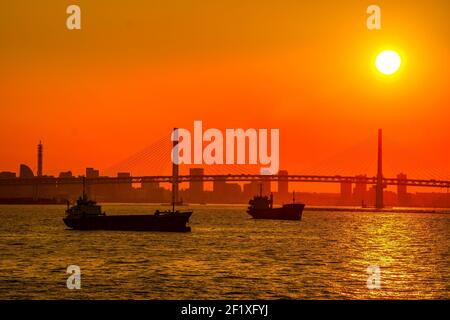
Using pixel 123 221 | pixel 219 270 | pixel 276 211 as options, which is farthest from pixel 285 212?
pixel 219 270

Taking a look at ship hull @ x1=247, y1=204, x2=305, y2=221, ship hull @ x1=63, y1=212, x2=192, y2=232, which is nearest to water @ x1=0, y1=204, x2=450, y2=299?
ship hull @ x1=63, y1=212, x2=192, y2=232

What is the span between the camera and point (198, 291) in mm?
31234

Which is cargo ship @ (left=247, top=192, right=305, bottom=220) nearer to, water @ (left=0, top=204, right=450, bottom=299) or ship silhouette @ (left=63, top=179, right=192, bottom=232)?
ship silhouette @ (left=63, top=179, right=192, bottom=232)

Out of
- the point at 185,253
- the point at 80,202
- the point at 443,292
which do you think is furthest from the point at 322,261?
the point at 80,202

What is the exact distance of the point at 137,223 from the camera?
91.1m

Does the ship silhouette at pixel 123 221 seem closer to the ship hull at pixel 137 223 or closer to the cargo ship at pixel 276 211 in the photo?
the ship hull at pixel 137 223

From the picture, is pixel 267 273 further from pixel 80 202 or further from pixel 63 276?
pixel 80 202

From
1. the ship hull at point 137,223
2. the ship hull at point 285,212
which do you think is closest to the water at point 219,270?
the ship hull at point 137,223

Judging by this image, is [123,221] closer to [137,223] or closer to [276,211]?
[137,223]

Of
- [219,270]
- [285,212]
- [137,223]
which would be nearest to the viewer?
[219,270]

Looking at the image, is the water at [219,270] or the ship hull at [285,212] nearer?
the water at [219,270]

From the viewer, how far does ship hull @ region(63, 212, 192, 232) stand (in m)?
88.9

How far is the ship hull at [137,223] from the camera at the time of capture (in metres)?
88.9

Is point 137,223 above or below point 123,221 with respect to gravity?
below
